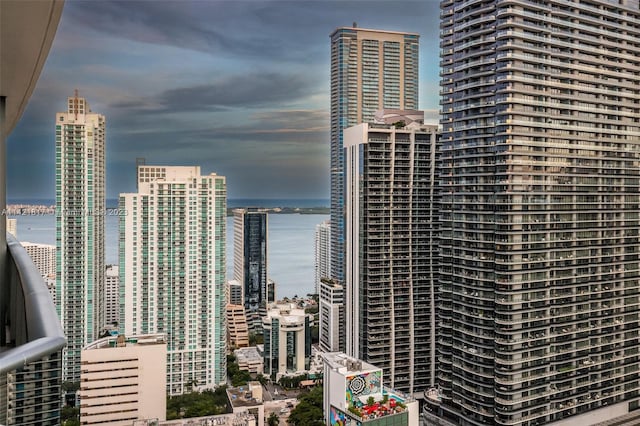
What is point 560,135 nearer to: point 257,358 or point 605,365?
point 605,365

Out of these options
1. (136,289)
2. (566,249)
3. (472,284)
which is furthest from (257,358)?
(566,249)

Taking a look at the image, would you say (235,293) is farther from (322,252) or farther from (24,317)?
(24,317)

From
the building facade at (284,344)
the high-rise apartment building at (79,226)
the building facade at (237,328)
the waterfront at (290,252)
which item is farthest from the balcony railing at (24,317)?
the waterfront at (290,252)

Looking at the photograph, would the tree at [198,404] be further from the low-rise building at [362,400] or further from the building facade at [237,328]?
the building facade at [237,328]

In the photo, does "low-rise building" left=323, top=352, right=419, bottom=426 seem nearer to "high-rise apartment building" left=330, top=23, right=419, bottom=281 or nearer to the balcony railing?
the balcony railing

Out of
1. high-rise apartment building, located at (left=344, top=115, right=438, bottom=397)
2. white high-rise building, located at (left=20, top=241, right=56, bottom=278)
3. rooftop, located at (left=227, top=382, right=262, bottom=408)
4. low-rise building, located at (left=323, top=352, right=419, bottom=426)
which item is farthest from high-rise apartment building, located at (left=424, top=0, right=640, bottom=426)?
white high-rise building, located at (left=20, top=241, right=56, bottom=278)

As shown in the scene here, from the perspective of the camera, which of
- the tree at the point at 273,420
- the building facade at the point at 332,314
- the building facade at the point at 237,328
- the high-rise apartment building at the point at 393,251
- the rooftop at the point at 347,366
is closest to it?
the rooftop at the point at 347,366
